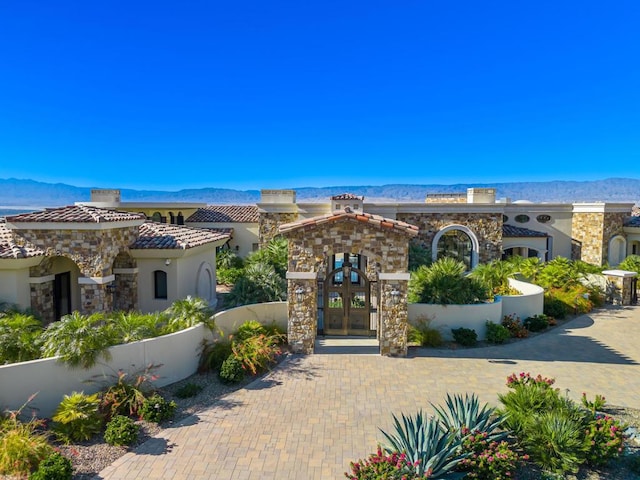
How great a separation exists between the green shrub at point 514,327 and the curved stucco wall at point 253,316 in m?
9.46

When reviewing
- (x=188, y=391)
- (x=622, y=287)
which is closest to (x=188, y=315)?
(x=188, y=391)

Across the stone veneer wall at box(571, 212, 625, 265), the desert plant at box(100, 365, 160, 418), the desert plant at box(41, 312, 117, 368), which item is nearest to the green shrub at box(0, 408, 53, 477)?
the desert plant at box(100, 365, 160, 418)

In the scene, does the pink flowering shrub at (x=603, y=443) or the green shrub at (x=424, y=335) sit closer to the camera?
the pink flowering shrub at (x=603, y=443)

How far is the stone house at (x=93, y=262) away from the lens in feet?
51.6

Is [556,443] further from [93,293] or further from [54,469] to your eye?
[93,293]

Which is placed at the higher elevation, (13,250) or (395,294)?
(13,250)

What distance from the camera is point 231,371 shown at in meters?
13.0

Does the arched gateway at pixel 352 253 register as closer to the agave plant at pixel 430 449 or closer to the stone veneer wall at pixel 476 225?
the agave plant at pixel 430 449

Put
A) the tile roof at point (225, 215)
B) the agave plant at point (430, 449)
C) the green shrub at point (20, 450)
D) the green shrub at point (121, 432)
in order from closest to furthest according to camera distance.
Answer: the agave plant at point (430, 449), the green shrub at point (20, 450), the green shrub at point (121, 432), the tile roof at point (225, 215)

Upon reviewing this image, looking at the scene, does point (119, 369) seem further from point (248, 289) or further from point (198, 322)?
point (248, 289)

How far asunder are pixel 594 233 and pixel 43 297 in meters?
33.9

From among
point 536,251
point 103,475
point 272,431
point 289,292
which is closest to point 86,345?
point 103,475

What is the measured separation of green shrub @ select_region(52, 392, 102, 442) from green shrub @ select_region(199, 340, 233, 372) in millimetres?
3848

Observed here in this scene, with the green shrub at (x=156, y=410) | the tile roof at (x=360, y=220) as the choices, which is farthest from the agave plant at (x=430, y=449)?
the tile roof at (x=360, y=220)
